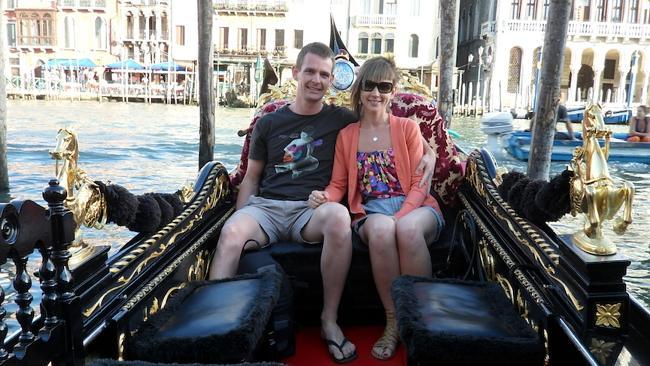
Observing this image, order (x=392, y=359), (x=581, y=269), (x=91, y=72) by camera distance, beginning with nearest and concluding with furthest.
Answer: (x=581, y=269)
(x=392, y=359)
(x=91, y=72)

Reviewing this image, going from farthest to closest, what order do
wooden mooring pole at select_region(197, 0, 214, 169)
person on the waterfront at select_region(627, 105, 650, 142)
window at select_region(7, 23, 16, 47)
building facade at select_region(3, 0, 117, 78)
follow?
window at select_region(7, 23, 16, 47), building facade at select_region(3, 0, 117, 78), person on the waterfront at select_region(627, 105, 650, 142), wooden mooring pole at select_region(197, 0, 214, 169)

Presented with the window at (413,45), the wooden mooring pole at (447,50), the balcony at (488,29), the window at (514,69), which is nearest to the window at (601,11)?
the window at (514,69)

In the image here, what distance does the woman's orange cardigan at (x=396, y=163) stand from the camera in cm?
195

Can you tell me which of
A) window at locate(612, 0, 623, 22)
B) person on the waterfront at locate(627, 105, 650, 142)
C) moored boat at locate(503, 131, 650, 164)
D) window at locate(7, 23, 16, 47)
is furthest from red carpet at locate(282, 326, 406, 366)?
window at locate(7, 23, 16, 47)

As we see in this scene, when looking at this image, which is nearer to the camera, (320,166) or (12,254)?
(12,254)

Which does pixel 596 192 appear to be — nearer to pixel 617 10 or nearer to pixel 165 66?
pixel 617 10

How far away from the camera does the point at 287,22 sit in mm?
27344

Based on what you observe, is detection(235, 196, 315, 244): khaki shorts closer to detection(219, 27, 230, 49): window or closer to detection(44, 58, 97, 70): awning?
detection(219, 27, 230, 49): window

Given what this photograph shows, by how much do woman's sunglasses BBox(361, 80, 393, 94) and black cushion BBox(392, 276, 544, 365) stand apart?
73 centimetres

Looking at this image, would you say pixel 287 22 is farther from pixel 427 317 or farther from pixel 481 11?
pixel 427 317

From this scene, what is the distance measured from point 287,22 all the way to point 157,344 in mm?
27253

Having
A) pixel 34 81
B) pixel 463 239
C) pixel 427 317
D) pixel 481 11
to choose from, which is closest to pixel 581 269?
pixel 427 317

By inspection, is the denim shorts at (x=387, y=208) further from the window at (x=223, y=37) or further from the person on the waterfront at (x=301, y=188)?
the window at (x=223, y=37)

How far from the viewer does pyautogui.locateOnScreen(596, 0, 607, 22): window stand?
22.9 metres
